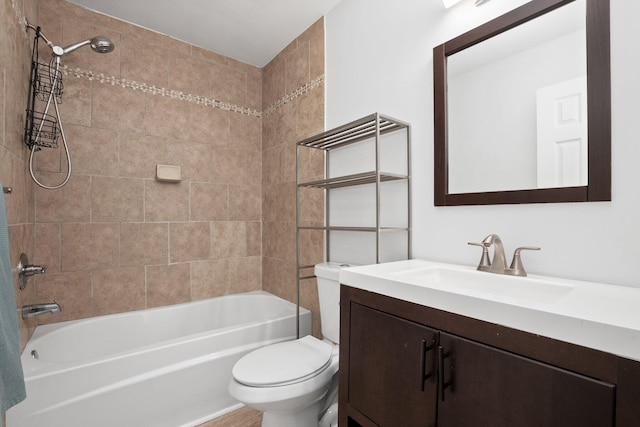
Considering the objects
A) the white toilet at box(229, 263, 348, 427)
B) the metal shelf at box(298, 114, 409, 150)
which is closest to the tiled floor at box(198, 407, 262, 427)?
the white toilet at box(229, 263, 348, 427)

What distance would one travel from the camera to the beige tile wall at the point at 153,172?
1835mm

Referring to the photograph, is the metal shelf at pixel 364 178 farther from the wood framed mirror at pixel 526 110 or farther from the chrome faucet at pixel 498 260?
the chrome faucet at pixel 498 260

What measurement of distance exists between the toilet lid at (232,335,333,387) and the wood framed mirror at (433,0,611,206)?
922 millimetres

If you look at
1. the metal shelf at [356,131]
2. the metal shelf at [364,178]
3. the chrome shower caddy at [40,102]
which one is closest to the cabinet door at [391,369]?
the metal shelf at [364,178]

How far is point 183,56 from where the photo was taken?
90.9 inches

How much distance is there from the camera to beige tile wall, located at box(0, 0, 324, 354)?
1.83m

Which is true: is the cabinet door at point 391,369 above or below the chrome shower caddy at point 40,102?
below

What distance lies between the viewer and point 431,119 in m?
1.38

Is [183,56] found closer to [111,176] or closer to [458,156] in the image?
[111,176]

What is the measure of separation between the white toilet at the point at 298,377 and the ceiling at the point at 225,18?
5.44 ft

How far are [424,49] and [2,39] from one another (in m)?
1.75

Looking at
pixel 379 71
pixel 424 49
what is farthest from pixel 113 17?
pixel 424 49

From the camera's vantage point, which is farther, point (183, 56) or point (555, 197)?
point (183, 56)

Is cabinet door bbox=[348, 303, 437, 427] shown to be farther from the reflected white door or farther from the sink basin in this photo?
the reflected white door
